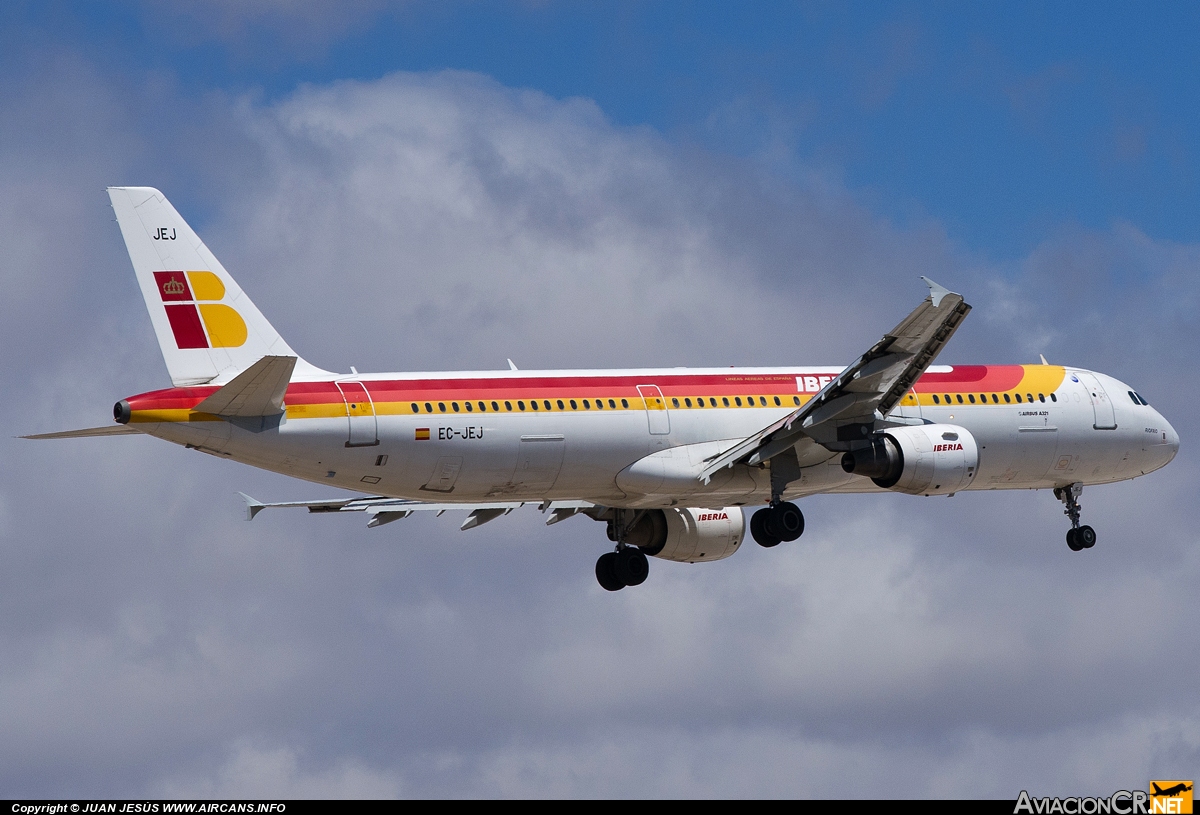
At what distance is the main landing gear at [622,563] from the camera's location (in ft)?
164

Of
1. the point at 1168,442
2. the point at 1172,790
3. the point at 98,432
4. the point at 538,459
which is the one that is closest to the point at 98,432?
the point at 98,432

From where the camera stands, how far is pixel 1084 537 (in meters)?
50.4

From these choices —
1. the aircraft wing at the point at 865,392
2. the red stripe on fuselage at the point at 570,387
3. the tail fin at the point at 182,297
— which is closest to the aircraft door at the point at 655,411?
the red stripe on fuselage at the point at 570,387

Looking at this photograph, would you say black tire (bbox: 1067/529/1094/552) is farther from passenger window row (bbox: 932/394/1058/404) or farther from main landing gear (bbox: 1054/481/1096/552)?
passenger window row (bbox: 932/394/1058/404)

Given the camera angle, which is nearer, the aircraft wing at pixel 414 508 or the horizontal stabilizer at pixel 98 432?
the horizontal stabilizer at pixel 98 432

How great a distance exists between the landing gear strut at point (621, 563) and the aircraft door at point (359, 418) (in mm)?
11902

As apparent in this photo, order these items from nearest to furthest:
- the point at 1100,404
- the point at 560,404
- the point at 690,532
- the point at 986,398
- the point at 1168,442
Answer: the point at 560,404, the point at 986,398, the point at 1100,404, the point at 690,532, the point at 1168,442

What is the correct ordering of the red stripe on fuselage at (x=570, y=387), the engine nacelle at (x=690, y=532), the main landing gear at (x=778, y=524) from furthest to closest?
the engine nacelle at (x=690, y=532), the main landing gear at (x=778, y=524), the red stripe on fuselage at (x=570, y=387)

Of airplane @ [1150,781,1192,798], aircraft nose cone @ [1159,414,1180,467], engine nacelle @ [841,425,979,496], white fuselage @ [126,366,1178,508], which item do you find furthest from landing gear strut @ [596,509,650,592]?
airplane @ [1150,781,1192,798]

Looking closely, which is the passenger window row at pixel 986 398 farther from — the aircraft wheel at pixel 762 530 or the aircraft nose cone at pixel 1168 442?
the aircraft wheel at pixel 762 530

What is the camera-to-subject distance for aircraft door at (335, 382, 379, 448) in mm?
39594

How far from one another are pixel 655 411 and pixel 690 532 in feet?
22.6

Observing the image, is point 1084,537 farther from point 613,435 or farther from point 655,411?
point 613,435

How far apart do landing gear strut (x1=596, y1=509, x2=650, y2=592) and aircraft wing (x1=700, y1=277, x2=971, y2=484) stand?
6645 millimetres
